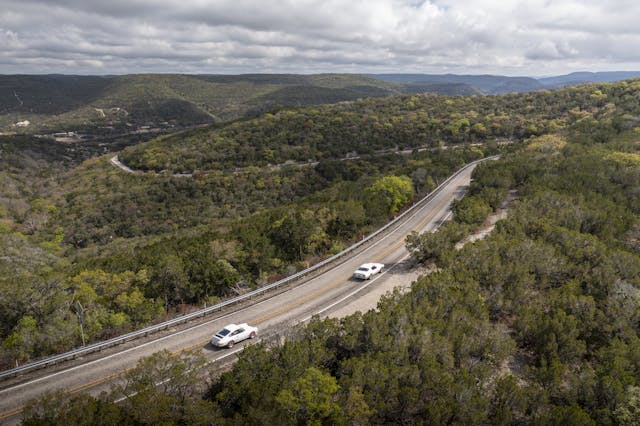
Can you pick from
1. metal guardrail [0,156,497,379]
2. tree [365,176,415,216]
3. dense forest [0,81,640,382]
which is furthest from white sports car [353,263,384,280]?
tree [365,176,415,216]

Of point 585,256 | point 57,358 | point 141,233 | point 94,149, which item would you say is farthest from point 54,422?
point 94,149

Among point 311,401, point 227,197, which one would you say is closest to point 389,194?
→ point 311,401

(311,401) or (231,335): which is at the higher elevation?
(311,401)

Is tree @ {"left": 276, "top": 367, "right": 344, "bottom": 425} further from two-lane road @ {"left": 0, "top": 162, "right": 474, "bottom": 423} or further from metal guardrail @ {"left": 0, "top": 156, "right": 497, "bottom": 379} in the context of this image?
metal guardrail @ {"left": 0, "top": 156, "right": 497, "bottom": 379}

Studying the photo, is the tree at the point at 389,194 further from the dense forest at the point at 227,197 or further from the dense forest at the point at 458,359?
the dense forest at the point at 458,359

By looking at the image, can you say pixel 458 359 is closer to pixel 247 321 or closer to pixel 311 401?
pixel 311 401

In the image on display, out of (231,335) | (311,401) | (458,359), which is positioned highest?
(311,401)

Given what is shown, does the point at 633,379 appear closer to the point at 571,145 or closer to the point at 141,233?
Result: the point at 571,145
